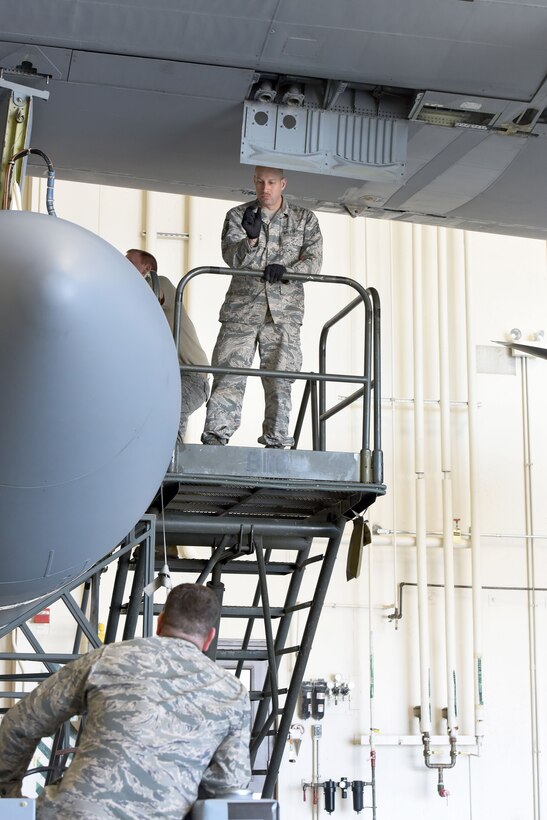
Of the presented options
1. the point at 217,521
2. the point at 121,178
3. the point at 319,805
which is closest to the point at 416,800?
the point at 319,805

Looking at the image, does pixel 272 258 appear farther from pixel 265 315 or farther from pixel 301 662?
pixel 301 662

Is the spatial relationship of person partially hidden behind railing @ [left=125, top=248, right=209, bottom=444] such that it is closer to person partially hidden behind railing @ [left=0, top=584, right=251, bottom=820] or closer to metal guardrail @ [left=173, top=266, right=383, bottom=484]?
metal guardrail @ [left=173, top=266, right=383, bottom=484]

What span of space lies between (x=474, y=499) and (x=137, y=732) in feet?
30.6

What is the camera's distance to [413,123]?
5.48 metres

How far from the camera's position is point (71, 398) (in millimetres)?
2314

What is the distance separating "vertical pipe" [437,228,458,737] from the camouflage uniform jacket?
6.17m

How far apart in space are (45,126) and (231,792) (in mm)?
3920

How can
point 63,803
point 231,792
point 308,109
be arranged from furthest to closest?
1. point 308,109
2. point 231,792
3. point 63,803

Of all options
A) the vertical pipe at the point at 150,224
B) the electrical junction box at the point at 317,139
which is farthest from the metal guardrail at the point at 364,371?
the vertical pipe at the point at 150,224

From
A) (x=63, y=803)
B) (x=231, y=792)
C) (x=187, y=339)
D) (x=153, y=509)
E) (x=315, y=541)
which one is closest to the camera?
(x=63, y=803)

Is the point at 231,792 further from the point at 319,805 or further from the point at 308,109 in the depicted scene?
the point at 319,805

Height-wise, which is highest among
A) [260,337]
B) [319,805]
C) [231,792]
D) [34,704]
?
[260,337]

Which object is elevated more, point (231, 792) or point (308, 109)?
point (308, 109)

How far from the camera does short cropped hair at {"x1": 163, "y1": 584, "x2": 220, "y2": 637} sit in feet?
10.7
